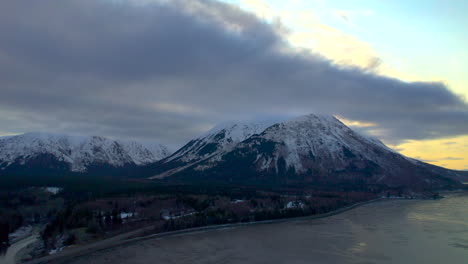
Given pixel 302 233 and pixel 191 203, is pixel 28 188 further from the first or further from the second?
pixel 302 233

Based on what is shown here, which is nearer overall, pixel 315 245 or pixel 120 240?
pixel 315 245

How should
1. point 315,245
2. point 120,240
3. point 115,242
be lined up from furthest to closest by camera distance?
point 120,240 → point 115,242 → point 315,245

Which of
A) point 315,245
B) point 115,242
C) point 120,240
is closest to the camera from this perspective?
point 315,245

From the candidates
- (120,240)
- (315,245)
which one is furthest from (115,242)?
(315,245)

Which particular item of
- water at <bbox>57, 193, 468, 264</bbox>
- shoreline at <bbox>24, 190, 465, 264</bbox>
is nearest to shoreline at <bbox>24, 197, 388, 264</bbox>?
shoreline at <bbox>24, 190, 465, 264</bbox>

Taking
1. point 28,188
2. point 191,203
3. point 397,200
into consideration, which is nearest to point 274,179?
point 397,200

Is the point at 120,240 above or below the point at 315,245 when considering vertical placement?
below

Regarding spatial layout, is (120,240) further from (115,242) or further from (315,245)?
(315,245)

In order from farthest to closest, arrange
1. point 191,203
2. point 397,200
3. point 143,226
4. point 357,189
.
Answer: point 357,189
point 397,200
point 191,203
point 143,226

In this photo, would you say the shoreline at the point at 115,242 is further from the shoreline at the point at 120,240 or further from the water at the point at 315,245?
the water at the point at 315,245

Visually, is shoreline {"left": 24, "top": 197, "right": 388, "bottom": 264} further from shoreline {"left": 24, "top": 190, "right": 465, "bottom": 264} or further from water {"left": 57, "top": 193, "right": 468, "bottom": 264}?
water {"left": 57, "top": 193, "right": 468, "bottom": 264}
